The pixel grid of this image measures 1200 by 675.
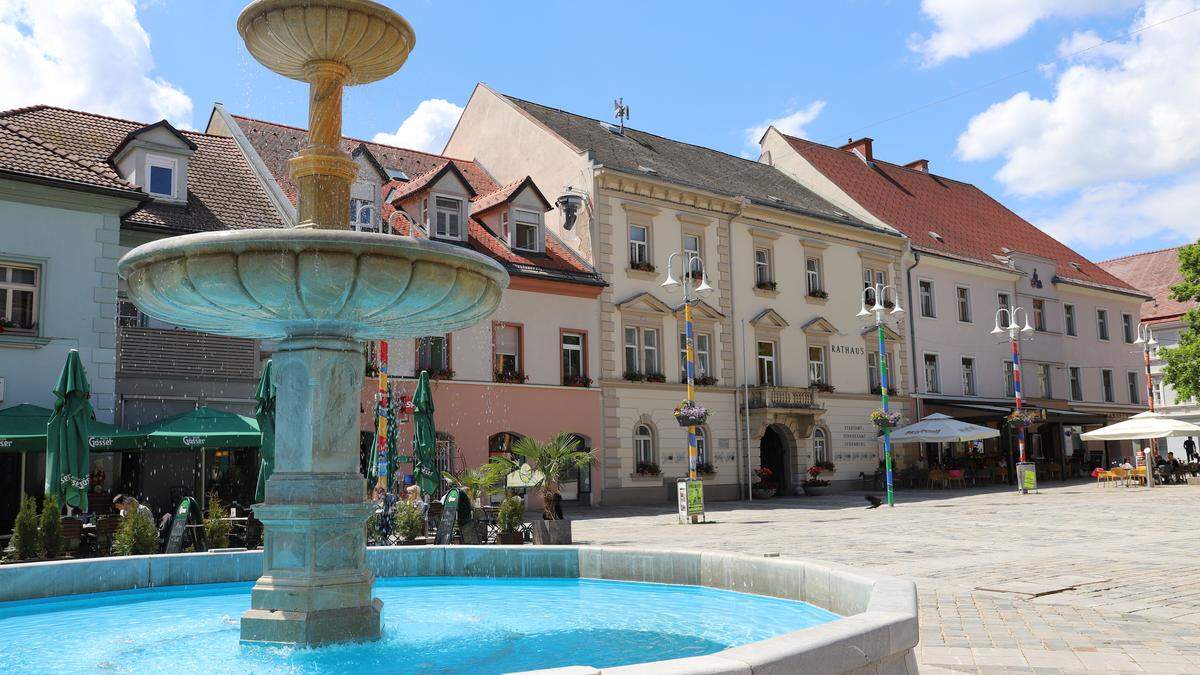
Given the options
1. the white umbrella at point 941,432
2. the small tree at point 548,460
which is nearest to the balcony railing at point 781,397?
the white umbrella at point 941,432

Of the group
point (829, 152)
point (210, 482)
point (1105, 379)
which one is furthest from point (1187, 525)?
point (1105, 379)

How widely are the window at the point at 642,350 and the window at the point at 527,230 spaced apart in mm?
3938

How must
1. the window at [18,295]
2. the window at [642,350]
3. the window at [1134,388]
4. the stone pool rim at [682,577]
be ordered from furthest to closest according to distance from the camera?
the window at [1134,388] < the window at [642,350] < the window at [18,295] < the stone pool rim at [682,577]

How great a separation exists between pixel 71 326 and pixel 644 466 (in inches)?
643

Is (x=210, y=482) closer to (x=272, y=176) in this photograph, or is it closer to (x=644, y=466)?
(x=272, y=176)

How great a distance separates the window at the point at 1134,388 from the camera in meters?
50.5

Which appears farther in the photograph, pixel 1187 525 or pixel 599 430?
pixel 599 430

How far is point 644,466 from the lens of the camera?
1186 inches

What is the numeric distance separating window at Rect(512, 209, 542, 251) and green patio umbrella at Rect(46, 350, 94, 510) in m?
15.7

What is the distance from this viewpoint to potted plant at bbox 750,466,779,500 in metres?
32.9

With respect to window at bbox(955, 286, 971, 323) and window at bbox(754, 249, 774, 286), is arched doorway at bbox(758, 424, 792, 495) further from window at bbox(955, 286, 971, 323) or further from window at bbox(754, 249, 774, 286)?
window at bbox(955, 286, 971, 323)

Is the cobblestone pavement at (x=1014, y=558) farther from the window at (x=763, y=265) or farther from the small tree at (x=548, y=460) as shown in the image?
the window at (x=763, y=265)

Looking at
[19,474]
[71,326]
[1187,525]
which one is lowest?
[1187,525]

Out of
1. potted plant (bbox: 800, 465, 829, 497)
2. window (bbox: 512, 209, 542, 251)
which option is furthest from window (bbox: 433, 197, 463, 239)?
potted plant (bbox: 800, 465, 829, 497)
